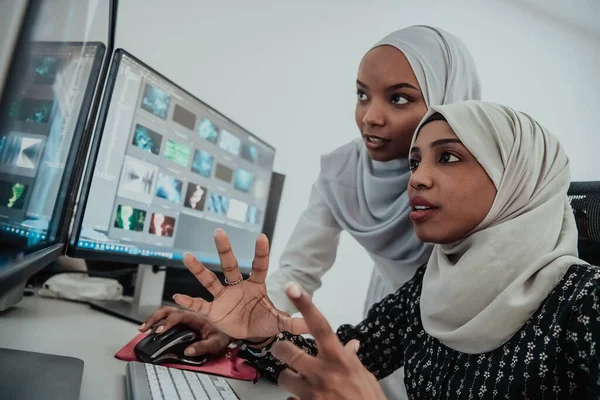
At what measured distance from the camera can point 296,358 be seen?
0.44 meters

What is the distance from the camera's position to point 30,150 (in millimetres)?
483

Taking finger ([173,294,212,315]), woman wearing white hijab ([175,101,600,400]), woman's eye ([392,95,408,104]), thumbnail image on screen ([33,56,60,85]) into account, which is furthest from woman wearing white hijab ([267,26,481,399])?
thumbnail image on screen ([33,56,60,85])

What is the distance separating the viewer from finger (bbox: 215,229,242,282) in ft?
2.16

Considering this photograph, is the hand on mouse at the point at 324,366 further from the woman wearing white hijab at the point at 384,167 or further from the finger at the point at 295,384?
the woman wearing white hijab at the point at 384,167

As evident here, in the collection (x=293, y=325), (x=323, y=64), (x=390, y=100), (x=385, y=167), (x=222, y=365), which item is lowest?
(x=222, y=365)

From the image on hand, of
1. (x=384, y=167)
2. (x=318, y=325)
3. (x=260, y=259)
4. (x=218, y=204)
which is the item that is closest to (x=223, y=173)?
(x=218, y=204)

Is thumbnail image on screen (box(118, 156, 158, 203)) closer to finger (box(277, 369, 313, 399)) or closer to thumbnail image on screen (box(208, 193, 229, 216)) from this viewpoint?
thumbnail image on screen (box(208, 193, 229, 216))

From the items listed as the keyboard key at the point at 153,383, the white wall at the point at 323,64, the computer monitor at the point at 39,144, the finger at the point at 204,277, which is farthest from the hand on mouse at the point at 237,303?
the white wall at the point at 323,64

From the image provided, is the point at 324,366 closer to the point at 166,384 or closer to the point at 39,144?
the point at 166,384

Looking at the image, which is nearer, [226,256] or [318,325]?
[318,325]

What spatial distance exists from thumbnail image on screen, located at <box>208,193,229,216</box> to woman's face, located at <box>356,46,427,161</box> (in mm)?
448

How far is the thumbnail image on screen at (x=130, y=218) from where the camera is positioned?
0.95 metres

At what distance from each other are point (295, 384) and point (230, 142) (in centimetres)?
90

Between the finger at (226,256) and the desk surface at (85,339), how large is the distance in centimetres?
16
